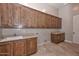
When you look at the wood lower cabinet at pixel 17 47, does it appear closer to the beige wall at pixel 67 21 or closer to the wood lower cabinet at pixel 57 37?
the wood lower cabinet at pixel 57 37

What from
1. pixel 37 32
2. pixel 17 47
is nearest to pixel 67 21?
pixel 37 32

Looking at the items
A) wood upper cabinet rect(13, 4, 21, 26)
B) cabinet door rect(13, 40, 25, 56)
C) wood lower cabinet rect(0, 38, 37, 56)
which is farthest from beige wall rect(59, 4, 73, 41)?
cabinet door rect(13, 40, 25, 56)

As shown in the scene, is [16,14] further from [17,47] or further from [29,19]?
[17,47]

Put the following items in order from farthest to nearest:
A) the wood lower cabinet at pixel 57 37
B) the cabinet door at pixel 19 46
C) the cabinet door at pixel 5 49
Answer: the cabinet door at pixel 19 46 → the wood lower cabinet at pixel 57 37 → the cabinet door at pixel 5 49

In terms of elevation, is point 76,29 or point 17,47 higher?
point 76,29

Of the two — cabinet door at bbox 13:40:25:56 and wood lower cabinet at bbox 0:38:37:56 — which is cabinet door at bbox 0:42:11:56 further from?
cabinet door at bbox 13:40:25:56

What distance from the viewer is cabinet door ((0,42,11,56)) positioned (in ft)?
7.34

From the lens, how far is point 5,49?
7.73 ft

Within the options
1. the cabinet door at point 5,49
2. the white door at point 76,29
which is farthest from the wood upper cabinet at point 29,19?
the cabinet door at point 5,49

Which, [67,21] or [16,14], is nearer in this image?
[67,21]

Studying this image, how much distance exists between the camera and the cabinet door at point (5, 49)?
2.24 meters

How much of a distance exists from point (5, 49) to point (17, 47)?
36 centimetres

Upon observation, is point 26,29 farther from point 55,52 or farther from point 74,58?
point 74,58

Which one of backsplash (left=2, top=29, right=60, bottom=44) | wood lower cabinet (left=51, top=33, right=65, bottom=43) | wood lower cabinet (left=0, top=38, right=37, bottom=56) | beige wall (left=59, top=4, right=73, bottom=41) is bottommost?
wood lower cabinet (left=0, top=38, right=37, bottom=56)
